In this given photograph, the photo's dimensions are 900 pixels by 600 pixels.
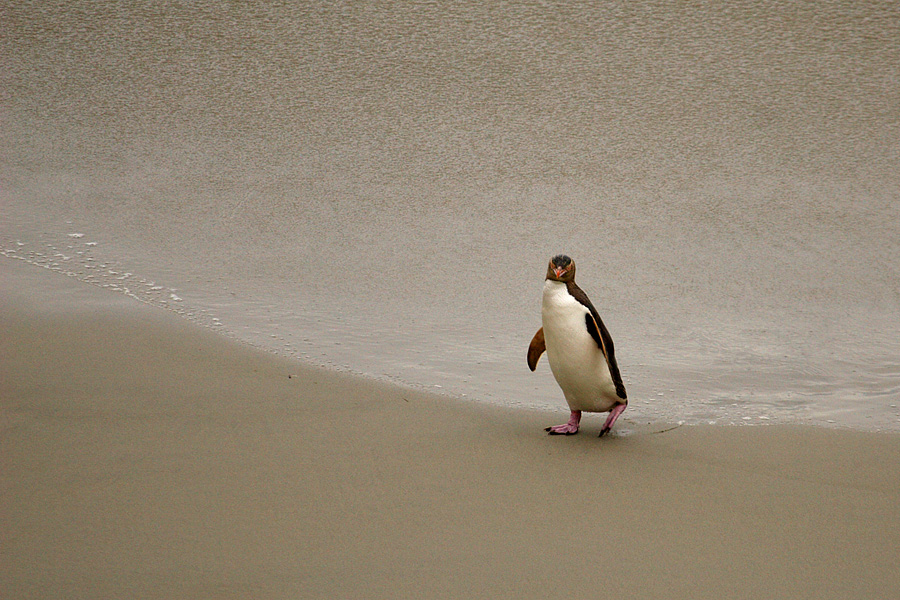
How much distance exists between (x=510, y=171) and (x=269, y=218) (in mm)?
1188

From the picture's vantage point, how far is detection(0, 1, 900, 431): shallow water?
2.69 metres

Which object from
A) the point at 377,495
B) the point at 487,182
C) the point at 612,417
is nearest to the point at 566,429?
the point at 612,417

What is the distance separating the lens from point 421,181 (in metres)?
4.00

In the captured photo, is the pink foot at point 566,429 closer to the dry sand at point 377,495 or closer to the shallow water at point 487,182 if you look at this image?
the dry sand at point 377,495

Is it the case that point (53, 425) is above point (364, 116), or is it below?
below

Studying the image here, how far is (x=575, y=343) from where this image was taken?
1.86m

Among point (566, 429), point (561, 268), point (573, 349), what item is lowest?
point (566, 429)

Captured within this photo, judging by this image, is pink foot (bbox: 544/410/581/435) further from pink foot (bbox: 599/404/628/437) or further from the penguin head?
the penguin head

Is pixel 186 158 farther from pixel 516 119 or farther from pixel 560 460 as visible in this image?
pixel 560 460

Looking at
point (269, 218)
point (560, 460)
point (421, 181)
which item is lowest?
point (560, 460)

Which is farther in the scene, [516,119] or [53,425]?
[516,119]

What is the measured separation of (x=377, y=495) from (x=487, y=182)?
2.66 metres

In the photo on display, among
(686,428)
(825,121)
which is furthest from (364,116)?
(686,428)

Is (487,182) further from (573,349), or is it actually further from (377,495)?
(377,495)
